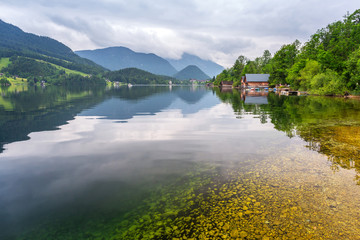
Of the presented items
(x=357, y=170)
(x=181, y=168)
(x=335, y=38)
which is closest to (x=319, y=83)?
(x=335, y=38)

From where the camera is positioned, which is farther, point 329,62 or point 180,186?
point 329,62

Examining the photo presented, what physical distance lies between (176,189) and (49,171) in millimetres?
7793

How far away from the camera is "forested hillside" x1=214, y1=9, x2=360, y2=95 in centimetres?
6600

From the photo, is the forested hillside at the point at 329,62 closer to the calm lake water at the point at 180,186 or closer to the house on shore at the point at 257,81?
the house on shore at the point at 257,81

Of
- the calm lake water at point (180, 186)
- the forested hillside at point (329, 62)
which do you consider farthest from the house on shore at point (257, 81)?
the calm lake water at point (180, 186)

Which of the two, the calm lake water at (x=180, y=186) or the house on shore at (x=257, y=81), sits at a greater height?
the house on shore at (x=257, y=81)

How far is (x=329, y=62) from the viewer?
244 ft

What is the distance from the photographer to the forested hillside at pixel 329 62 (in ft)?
217

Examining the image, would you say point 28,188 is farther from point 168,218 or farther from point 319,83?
point 319,83

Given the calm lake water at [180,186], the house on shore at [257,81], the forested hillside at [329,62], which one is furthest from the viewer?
the house on shore at [257,81]

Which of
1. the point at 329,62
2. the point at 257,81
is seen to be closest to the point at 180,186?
the point at 329,62

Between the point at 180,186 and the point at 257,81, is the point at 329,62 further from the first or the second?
the point at 180,186

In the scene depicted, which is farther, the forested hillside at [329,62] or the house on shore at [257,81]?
the house on shore at [257,81]

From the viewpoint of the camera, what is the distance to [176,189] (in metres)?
10.1
